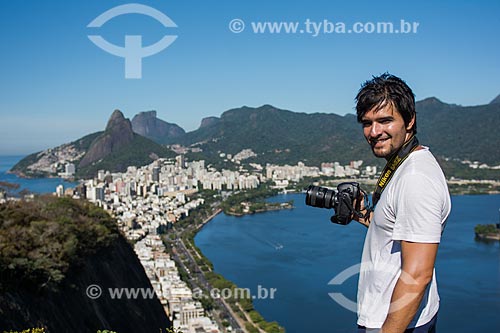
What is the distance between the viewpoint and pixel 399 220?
1.52 ft

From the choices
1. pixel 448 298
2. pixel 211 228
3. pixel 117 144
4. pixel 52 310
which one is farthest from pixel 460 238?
pixel 117 144

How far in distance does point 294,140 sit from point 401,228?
125ft

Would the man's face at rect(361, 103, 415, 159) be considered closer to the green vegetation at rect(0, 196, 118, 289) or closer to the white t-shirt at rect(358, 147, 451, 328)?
the white t-shirt at rect(358, 147, 451, 328)

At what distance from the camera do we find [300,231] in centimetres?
1288

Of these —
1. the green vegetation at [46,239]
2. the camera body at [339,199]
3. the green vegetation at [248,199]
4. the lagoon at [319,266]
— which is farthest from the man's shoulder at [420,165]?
the green vegetation at [248,199]

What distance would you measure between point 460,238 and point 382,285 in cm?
1206

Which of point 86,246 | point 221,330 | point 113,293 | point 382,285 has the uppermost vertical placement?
point 382,285

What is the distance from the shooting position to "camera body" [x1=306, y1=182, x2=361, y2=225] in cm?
66

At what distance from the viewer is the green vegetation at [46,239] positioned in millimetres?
2480

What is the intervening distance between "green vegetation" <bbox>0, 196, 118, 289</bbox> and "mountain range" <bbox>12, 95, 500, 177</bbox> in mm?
24247

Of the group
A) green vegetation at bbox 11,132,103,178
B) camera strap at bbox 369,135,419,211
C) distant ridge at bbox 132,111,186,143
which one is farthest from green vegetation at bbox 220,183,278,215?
distant ridge at bbox 132,111,186,143

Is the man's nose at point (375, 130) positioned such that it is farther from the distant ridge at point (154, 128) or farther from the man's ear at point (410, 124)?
the distant ridge at point (154, 128)

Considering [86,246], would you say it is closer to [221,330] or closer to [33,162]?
[221,330]
